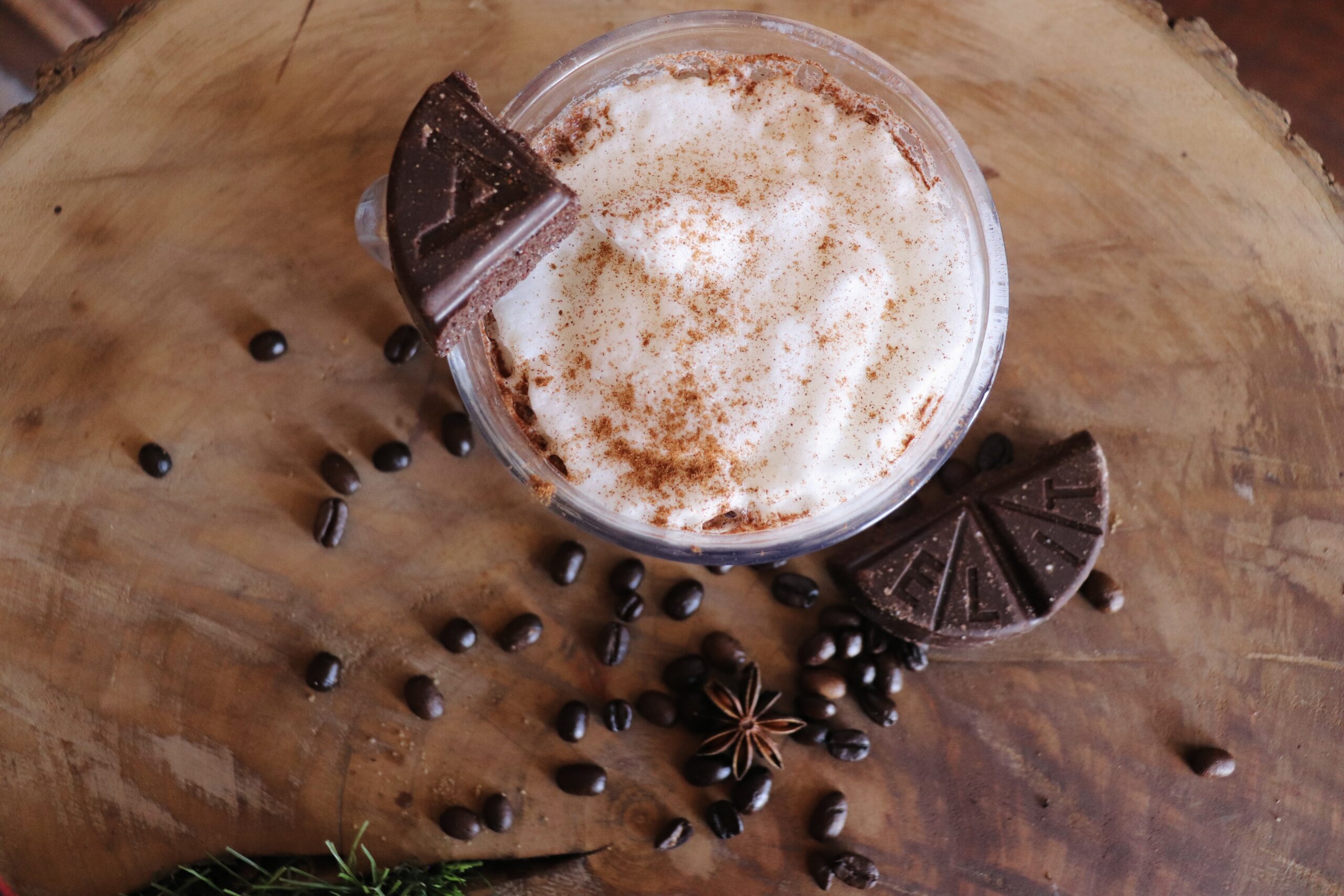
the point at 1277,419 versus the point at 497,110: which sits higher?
the point at 497,110

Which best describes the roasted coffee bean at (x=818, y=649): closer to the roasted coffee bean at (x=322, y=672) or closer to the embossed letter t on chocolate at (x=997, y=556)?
the embossed letter t on chocolate at (x=997, y=556)

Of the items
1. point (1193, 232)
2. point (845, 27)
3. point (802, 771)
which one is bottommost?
point (802, 771)

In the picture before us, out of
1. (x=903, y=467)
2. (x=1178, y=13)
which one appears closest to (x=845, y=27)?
(x=903, y=467)

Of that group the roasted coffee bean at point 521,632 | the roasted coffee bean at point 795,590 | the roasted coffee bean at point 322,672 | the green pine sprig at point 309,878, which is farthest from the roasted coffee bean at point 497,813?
the roasted coffee bean at point 795,590

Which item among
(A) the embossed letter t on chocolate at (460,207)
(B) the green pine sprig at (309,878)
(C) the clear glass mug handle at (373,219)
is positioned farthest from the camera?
(B) the green pine sprig at (309,878)

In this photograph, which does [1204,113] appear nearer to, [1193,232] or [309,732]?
[1193,232]

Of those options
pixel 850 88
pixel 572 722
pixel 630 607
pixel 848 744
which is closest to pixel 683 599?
pixel 630 607
